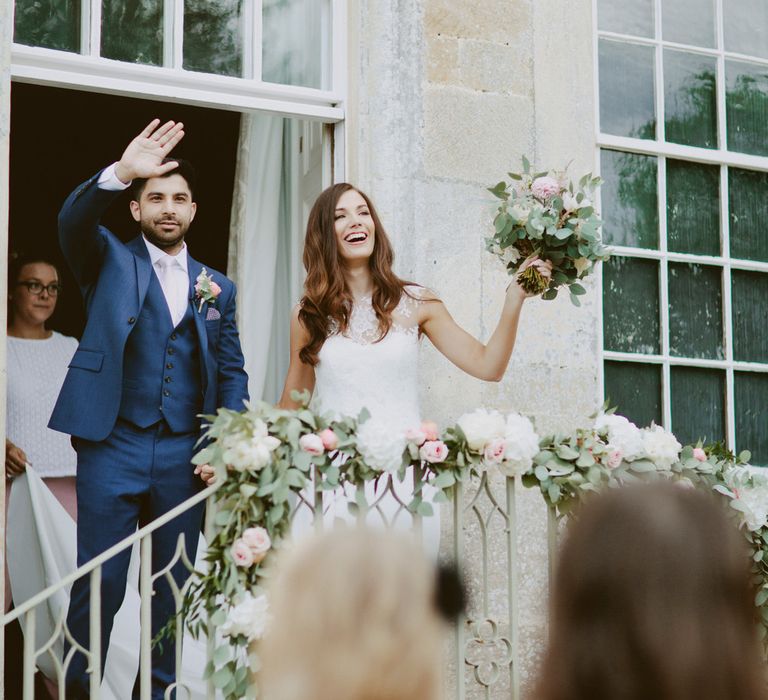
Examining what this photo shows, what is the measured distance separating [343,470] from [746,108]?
3.51 m

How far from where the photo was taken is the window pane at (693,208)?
613 cm

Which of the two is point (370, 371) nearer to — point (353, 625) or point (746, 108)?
point (746, 108)

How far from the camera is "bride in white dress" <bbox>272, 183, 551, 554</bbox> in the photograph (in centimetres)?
461

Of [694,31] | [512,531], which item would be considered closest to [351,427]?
[512,531]

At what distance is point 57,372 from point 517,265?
108 inches

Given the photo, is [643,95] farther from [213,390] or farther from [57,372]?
[57,372]

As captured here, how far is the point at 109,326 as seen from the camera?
187 inches

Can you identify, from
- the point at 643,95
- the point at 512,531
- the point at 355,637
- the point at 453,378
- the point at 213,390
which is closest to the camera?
the point at 355,637

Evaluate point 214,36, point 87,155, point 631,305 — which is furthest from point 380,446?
point 87,155

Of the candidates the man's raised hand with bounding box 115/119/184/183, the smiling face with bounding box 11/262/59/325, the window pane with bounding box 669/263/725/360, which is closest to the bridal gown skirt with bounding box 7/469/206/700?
the smiling face with bounding box 11/262/59/325

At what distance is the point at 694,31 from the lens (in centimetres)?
631

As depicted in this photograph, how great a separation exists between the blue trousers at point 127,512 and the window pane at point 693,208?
2678mm

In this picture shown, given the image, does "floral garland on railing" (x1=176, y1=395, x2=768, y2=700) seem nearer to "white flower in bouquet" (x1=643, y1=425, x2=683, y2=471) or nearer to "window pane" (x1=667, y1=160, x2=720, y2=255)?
"white flower in bouquet" (x1=643, y1=425, x2=683, y2=471)

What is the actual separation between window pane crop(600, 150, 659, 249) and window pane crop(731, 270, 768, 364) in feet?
1.66
